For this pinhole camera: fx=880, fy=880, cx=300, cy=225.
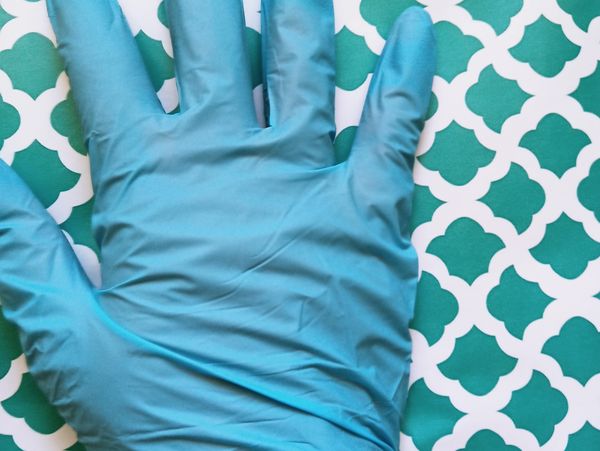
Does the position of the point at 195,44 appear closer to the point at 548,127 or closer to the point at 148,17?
the point at 148,17

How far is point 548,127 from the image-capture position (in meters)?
0.95

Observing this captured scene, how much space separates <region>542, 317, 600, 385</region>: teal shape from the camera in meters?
0.92

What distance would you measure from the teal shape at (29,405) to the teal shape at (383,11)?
20.1 inches

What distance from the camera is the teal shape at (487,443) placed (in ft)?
2.95

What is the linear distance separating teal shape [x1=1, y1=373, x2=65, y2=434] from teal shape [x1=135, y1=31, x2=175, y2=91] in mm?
335

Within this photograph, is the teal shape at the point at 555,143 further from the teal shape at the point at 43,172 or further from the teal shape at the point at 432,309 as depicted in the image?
the teal shape at the point at 43,172

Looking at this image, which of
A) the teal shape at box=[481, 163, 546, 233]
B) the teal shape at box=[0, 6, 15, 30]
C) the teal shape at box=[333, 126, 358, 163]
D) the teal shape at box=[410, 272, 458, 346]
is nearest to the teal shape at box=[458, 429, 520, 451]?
the teal shape at box=[410, 272, 458, 346]

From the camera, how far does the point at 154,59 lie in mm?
925

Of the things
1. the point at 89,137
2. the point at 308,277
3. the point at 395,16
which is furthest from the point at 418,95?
the point at 89,137

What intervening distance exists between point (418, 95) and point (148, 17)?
11.6 inches

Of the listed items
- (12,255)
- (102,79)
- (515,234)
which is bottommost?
(515,234)

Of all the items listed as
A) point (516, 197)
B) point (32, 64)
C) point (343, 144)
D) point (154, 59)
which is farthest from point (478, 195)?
point (32, 64)

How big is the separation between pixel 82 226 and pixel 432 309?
1.22 ft

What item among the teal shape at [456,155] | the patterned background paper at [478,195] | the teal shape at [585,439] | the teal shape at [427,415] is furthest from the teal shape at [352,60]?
the teal shape at [585,439]
